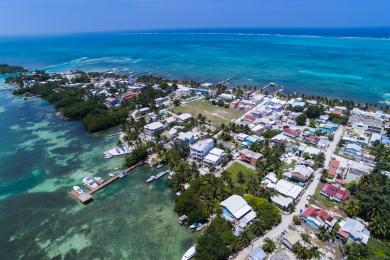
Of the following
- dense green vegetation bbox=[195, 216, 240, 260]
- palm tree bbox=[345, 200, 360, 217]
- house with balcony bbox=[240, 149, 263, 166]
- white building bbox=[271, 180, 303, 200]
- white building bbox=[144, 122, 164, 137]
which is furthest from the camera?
white building bbox=[144, 122, 164, 137]

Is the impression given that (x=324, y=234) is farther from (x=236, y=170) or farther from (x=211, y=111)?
(x=211, y=111)

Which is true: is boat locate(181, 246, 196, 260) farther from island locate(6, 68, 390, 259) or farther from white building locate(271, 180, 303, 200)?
white building locate(271, 180, 303, 200)

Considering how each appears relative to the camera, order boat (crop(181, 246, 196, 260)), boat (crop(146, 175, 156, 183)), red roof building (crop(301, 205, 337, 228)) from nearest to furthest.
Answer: boat (crop(181, 246, 196, 260)), red roof building (crop(301, 205, 337, 228)), boat (crop(146, 175, 156, 183))

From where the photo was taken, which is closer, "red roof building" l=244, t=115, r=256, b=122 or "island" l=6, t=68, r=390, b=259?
"island" l=6, t=68, r=390, b=259

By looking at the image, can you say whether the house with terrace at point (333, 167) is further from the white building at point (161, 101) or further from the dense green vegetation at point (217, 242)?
the white building at point (161, 101)

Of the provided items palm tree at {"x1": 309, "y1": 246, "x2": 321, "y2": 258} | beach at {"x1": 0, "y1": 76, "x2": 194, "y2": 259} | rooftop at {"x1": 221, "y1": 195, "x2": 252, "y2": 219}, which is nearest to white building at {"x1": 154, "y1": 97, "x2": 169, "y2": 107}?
beach at {"x1": 0, "y1": 76, "x2": 194, "y2": 259}

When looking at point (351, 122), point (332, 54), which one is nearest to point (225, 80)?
point (351, 122)

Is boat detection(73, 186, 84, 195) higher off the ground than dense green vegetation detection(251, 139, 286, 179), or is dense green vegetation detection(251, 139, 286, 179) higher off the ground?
dense green vegetation detection(251, 139, 286, 179)

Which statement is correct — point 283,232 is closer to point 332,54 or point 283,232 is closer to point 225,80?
point 225,80

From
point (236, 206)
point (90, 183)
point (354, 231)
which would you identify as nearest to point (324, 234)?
point (354, 231)
